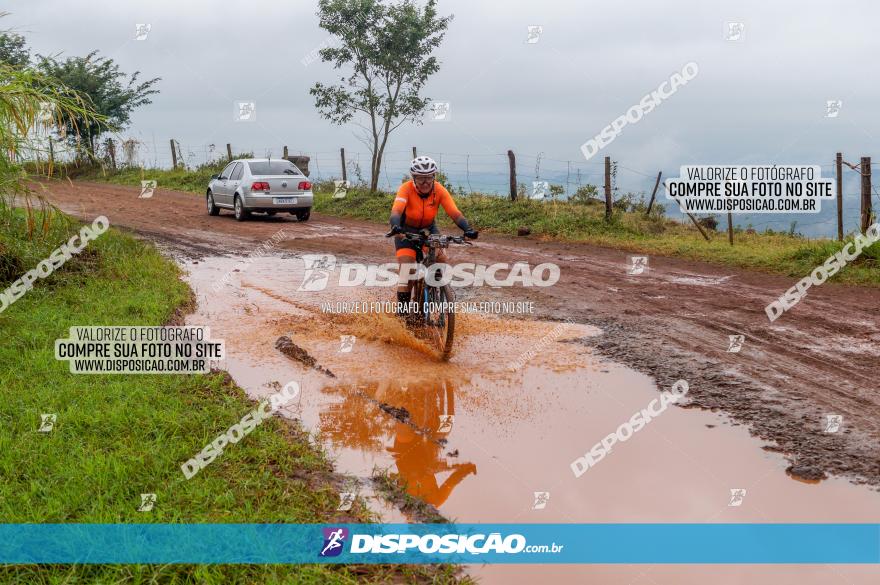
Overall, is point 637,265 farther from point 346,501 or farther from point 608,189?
point 346,501

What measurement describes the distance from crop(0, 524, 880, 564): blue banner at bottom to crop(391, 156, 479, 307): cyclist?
412cm

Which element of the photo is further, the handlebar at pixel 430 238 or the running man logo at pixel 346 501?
the handlebar at pixel 430 238

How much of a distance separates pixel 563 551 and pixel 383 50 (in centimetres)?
2145

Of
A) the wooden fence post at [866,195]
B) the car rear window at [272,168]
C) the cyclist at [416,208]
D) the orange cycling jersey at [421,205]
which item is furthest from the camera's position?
the car rear window at [272,168]

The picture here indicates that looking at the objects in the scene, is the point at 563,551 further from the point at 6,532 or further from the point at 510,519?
the point at 6,532

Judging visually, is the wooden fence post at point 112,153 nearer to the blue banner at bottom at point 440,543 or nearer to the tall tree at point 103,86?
the tall tree at point 103,86

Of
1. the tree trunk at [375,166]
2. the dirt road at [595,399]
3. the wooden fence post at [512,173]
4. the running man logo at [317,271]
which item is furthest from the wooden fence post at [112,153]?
the dirt road at [595,399]

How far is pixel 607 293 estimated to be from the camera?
11.1 metres

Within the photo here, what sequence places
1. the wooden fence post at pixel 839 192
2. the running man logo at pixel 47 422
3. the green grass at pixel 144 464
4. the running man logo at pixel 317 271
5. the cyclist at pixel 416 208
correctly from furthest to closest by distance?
the wooden fence post at pixel 839 192 < the running man logo at pixel 317 271 < the cyclist at pixel 416 208 < the running man logo at pixel 47 422 < the green grass at pixel 144 464

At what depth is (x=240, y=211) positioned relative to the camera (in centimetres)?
1992

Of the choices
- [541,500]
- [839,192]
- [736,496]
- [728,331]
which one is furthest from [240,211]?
[736,496]

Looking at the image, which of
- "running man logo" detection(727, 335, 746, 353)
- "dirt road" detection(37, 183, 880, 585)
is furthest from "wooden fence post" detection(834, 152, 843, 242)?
"running man logo" detection(727, 335, 746, 353)

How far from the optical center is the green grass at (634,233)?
13.0 meters

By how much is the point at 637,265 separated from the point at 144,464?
10578mm
